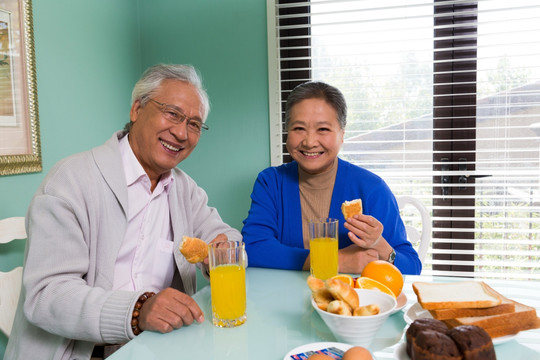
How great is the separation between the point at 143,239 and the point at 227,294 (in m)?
0.54

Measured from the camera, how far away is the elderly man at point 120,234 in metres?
1.02

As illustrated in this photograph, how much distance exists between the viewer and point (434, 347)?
665 millimetres

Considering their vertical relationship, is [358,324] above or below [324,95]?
below

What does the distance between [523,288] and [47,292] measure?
1386 mm

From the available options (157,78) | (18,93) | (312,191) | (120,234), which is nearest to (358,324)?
(120,234)

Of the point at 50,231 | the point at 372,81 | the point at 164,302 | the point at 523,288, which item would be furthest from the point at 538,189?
the point at 50,231

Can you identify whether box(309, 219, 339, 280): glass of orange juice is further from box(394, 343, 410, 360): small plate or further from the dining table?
box(394, 343, 410, 360): small plate

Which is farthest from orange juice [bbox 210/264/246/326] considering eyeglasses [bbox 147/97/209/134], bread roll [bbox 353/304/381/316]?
eyeglasses [bbox 147/97/209/134]

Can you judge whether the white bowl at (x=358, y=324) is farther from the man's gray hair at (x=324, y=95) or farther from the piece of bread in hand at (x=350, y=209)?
the man's gray hair at (x=324, y=95)

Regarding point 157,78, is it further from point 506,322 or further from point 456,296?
point 506,322

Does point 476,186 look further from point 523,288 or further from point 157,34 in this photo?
point 157,34

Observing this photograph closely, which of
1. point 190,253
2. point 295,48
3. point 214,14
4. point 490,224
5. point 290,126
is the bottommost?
point 490,224

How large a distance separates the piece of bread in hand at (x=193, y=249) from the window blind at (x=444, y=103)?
1.45m

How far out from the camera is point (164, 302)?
99 cm
